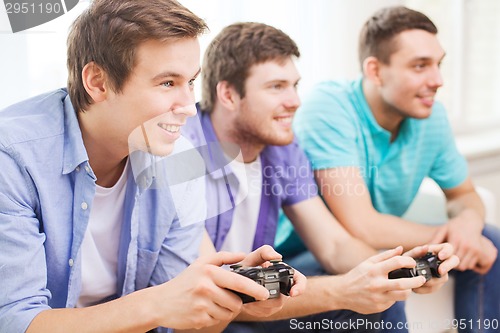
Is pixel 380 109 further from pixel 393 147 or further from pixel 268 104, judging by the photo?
pixel 268 104

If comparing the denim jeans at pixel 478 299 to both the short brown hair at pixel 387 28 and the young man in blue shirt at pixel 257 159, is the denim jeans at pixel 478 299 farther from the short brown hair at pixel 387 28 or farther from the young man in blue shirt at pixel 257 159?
the short brown hair at pixel 387 28

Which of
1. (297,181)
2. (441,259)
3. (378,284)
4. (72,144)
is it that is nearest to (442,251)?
(441,259)

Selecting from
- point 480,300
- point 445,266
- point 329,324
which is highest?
point 445,266

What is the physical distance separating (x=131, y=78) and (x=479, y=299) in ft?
2.57

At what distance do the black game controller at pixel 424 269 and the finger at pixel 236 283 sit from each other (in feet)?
0.85

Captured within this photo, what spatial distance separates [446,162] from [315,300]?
0.51m

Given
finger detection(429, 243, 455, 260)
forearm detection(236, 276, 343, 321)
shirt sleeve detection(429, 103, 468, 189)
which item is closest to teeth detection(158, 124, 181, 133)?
forearm detection(236, 276, 343, 321)

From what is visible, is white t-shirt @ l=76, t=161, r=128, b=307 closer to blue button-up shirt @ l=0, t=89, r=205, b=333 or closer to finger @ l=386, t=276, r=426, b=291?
blue button-up shirt @ l=0, t=89, r=205, b=333

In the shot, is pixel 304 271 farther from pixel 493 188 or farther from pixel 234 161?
pixel 493 188

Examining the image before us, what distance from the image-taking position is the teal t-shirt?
3.82ft

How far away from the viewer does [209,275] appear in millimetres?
672

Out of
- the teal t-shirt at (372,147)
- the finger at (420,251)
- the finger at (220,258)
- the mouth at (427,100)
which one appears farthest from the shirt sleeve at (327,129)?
the finger at (220,258)

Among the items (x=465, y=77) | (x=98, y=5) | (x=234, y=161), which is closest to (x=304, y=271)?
(x=234, y=161)

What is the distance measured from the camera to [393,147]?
125 centimetres
